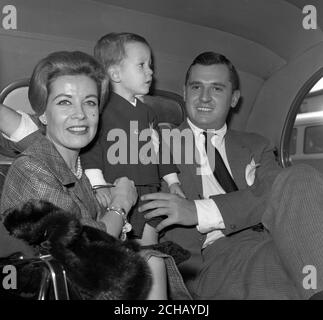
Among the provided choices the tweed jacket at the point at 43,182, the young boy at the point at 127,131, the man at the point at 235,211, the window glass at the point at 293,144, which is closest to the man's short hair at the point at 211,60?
the man at the point at 235,211

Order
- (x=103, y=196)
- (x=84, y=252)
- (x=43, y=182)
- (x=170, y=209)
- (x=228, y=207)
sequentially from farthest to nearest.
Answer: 1. (x=228, y=207)
2. (x=170, y=209)
3. (x=103, y=196)
4. (x=43, y=182)
5. (x=84, y=252)

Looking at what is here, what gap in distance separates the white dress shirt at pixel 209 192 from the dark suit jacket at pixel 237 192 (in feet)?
0.08

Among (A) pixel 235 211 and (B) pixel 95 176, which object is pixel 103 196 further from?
(A) pixel 235 211

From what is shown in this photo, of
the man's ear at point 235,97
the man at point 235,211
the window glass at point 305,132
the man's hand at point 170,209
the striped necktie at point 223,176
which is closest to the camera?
the man at point 235,211

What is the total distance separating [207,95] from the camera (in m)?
2.52

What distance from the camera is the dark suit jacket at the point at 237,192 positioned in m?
2.22

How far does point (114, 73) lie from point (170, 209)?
0.63 metres

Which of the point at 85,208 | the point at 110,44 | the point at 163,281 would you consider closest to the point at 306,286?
the point at 163,281

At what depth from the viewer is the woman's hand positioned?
72.8 inches

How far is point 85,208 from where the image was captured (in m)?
1.72

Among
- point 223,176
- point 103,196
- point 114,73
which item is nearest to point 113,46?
point 114,73

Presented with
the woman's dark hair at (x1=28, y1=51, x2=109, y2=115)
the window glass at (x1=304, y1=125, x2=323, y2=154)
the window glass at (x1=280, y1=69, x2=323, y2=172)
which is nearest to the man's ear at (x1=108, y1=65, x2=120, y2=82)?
the woman's dark hair at (x1=28, y1=51, x2=109, y2=115)

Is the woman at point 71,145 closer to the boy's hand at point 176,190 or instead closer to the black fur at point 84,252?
the black fur at point 84,252

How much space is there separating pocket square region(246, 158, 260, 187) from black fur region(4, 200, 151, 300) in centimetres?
111
